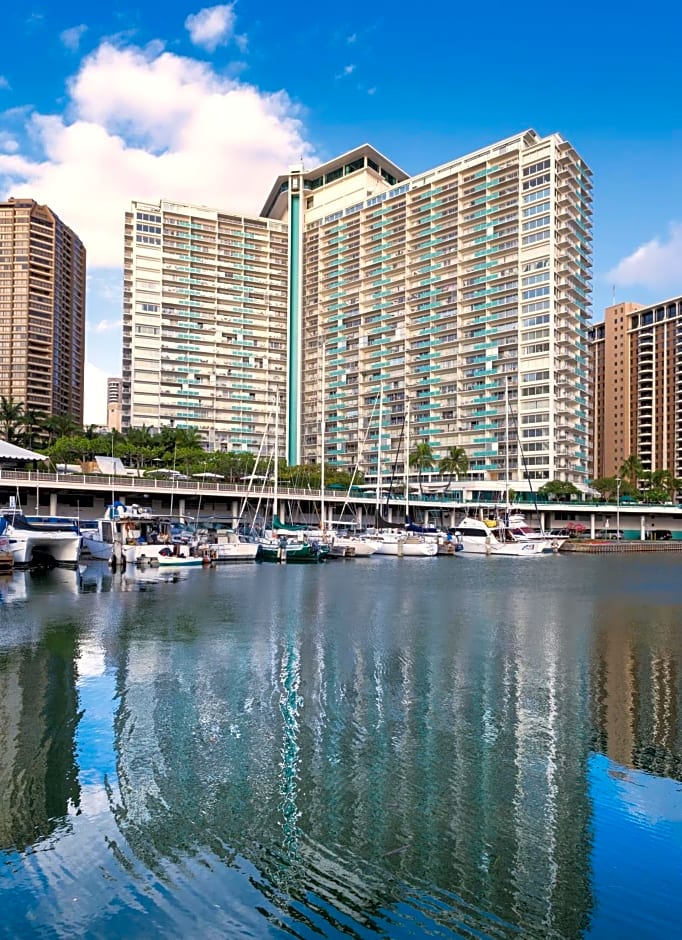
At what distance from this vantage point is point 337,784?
1366 centimetres

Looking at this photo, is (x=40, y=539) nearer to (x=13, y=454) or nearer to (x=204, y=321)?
(x=13, y=454)

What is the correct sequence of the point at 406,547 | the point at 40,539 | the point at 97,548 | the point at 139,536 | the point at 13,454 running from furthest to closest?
the point at 13,454 → the point at 406,547 → the point at 139,536 → the point at 97,548 → the point at 40,539

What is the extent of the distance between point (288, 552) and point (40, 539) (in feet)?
73.8

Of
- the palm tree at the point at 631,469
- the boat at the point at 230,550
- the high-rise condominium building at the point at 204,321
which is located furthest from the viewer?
the high-rise condominium building at the point at 204,321

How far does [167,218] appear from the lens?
17162cm

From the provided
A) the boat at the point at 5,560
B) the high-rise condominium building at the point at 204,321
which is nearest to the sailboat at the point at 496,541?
the boat at the point at 5,560

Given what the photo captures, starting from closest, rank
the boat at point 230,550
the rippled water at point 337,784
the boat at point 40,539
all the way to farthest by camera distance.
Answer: the rippled water at point 337,784, the boat at point 40,539, the boat at point 230,550

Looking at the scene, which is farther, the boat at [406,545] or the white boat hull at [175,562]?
the boat at [406,545]

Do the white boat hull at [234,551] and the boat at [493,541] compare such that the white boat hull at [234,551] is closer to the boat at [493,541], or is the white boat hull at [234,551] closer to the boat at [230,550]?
the boat at [230,550]

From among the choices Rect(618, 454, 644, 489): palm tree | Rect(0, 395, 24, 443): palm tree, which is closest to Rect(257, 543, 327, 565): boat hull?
Rect(0, 395, 24, 443): palm tree

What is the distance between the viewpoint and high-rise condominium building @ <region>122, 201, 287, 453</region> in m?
168

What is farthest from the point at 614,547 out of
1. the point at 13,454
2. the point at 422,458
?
the point at 13,454

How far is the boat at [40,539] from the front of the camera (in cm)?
5788

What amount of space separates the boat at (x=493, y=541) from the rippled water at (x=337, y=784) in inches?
2508
